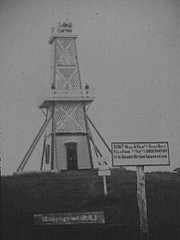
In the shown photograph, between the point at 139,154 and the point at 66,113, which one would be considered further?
the point at 66,113

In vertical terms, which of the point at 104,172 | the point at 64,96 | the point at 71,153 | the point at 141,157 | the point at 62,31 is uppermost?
the point at 62,31

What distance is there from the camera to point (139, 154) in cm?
898

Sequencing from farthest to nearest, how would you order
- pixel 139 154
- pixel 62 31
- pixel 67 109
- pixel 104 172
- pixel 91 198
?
pixel 67 109 < pixel 62 31 < pixel 104 172 < pixel 139 154 < pixel 91 198

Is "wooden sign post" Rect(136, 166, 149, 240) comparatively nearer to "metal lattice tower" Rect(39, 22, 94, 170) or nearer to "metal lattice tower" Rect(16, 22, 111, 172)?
"metal lattice tower" Rect(16, 22, 111, 172)

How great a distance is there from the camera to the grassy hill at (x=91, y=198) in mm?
8484

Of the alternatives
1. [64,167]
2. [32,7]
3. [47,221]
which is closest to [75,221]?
[47,221]

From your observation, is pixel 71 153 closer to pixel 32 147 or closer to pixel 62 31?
pixel 32 147

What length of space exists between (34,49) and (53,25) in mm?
534

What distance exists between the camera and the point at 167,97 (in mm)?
9492

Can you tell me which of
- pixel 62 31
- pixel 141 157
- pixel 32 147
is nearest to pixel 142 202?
pixel 141 157

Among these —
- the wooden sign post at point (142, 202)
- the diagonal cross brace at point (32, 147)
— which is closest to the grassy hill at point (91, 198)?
the wooden sign post at point (142, 202)

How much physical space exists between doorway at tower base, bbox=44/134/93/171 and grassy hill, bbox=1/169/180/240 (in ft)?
1.83

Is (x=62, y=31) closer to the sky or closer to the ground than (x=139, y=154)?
closer to the sky

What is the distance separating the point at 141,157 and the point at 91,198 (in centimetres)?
A: 101
